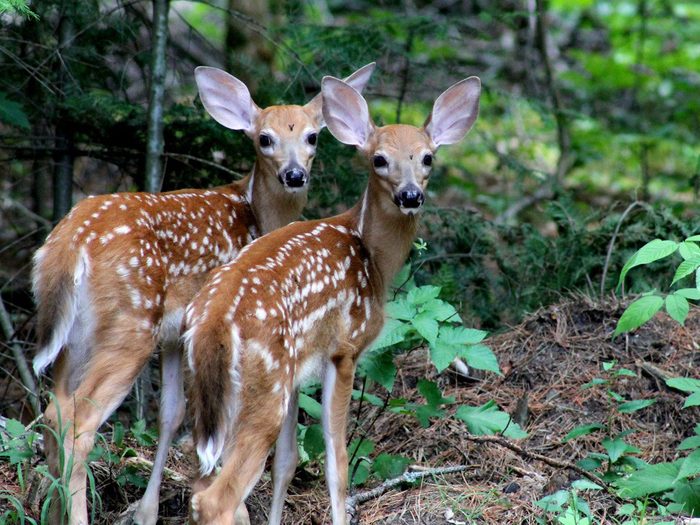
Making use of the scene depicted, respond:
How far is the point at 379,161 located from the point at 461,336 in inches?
43.5

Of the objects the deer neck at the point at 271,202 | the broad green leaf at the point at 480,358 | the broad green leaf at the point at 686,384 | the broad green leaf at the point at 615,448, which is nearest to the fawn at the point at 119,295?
the deer neck at the point at 271,202

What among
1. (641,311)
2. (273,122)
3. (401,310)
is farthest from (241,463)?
(273,122)

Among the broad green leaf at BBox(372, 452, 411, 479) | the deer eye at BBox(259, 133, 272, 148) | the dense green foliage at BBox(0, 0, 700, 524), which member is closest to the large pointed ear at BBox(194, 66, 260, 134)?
the deer eye at BBox(259, 133, 272, 148)

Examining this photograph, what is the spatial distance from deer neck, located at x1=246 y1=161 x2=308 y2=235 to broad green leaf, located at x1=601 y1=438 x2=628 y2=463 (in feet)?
7.60

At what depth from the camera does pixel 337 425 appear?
4941 millimetres

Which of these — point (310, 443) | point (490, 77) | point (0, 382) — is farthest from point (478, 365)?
point (490, 77)

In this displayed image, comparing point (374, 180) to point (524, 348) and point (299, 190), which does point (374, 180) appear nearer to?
point (299, 190)

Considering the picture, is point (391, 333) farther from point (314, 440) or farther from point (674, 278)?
point (674, 278)

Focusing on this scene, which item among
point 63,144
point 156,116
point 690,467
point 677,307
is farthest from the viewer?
point 63,144

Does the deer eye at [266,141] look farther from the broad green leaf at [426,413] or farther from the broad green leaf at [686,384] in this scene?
the broad green leaf at [686,384]

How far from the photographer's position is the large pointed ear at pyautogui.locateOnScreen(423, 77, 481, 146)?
5.86m

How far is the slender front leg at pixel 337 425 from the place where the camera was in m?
4.80

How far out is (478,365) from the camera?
5.04 meters

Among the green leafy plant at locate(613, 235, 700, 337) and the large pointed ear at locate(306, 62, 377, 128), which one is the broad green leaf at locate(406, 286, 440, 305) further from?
the large pointed ear at locate(306, 62, 377, 128)
